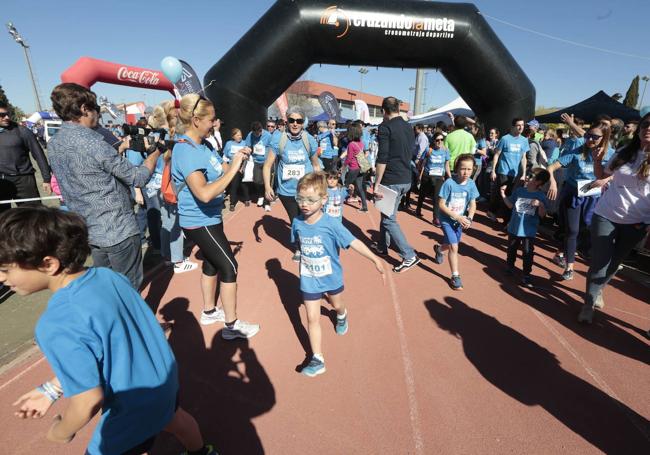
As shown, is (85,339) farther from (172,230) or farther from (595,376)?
(172,230)

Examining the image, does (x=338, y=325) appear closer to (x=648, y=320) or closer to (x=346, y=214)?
(x=648, y=320)

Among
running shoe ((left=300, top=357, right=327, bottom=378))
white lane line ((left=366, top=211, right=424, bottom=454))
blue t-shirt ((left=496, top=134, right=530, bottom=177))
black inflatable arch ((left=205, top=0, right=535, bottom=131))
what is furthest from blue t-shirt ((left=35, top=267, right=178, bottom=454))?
black inflatable arch ((left=205, top=0, right=535, bottom=131))

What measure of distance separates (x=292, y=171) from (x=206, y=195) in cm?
222

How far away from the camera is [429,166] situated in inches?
287

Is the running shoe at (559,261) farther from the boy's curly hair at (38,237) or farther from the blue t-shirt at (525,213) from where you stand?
the boy's curly hair at (38,237)

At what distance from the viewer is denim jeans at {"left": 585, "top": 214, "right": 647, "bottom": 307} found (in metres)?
2.97

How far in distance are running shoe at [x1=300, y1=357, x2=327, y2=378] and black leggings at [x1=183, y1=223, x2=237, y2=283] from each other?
38.2 inches

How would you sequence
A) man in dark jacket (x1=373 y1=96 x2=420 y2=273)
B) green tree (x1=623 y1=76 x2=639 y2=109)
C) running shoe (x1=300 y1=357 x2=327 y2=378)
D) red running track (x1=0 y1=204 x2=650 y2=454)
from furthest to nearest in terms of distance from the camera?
green tree (x1=623 y1=76 x2=639 y2=109), man in dark jacket (x1=373 y1=96 x2=420 y2=273), running shoe (x1=300 y1=357 x2=327 y2=378), red running track (x1=0 y1=204 x2=650 y2=454)

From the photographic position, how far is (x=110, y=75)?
796 centimetres

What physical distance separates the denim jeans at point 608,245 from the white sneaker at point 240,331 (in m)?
3.45

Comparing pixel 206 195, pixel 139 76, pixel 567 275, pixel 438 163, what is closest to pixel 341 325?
pixel 206 195

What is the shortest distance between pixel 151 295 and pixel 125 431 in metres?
3.08

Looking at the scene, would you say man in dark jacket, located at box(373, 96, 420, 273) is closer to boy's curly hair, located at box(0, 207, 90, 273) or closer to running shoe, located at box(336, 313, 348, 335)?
running shoe, located at box(336, 313, 348, 335)

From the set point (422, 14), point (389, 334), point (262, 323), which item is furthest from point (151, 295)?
point (422, 14)
